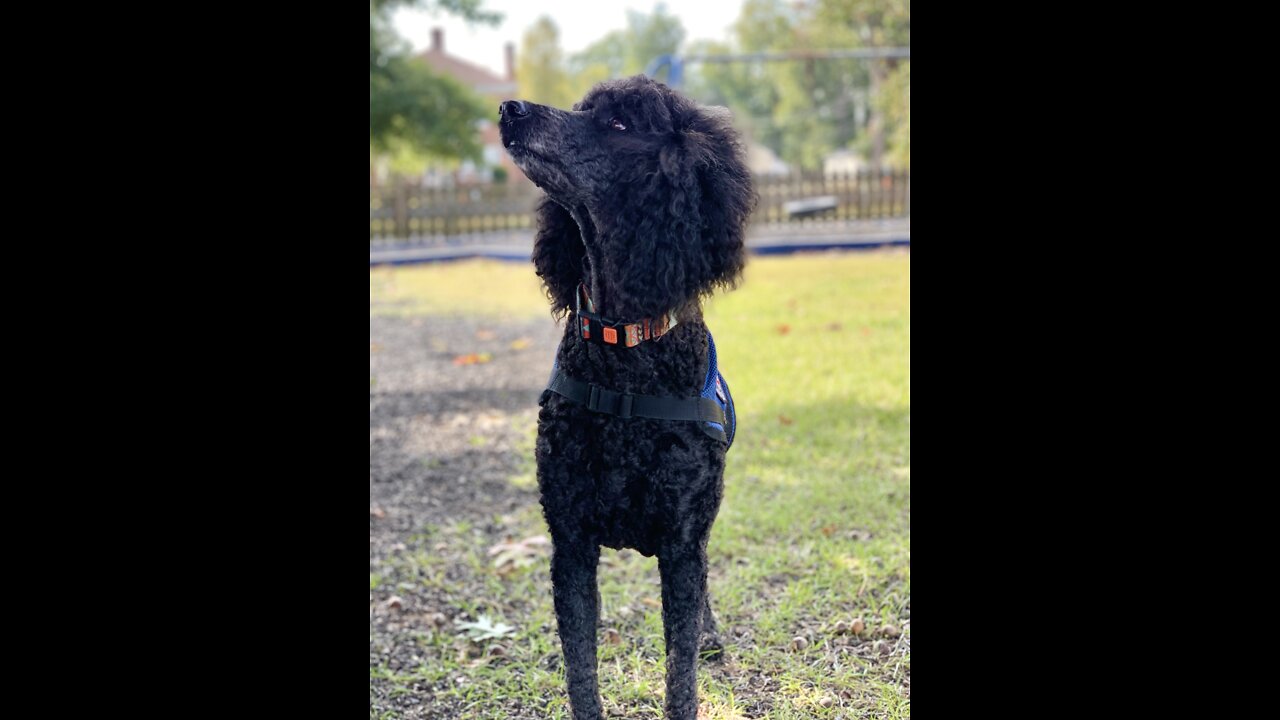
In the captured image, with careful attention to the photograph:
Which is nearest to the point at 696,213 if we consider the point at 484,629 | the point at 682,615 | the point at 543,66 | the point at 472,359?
the point at 682,615

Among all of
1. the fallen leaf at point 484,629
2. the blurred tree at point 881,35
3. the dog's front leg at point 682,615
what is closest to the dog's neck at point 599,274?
the dog's front leg at point 682,615

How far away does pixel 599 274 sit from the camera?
2418 millimetres

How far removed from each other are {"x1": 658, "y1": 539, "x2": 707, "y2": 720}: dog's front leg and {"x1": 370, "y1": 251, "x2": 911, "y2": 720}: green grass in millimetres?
382

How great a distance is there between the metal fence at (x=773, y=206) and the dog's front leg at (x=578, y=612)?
19.7 meters

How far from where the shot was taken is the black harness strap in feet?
7.77

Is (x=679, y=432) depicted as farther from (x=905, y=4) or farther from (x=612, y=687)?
(x=905, y=4)

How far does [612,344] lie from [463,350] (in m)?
6.37

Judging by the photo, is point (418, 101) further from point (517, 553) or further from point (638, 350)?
point (638, 350)

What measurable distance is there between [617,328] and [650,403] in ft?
0.68

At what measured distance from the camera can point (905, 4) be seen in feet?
75.6

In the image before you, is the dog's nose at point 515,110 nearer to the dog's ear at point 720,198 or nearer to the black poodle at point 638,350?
the black poodle at point 638,350

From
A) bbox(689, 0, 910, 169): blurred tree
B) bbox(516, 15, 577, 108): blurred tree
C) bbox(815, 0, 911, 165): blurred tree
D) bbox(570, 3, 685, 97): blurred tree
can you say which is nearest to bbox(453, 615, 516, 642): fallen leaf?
bbox(815, 0, 911, 165): blurred tree

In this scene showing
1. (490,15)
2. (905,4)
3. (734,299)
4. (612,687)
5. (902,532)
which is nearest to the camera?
(612,687)
